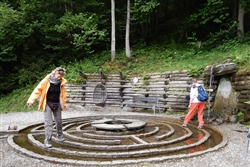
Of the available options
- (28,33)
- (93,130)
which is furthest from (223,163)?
(28,33)

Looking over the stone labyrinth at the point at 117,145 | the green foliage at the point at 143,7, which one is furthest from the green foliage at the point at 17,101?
the green foliage at the point at 143,7

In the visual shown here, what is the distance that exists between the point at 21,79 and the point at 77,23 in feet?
18.8

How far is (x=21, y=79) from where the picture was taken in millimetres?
16328

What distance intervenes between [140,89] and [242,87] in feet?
17.3

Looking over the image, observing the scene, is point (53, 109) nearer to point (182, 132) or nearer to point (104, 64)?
point (182, 132)

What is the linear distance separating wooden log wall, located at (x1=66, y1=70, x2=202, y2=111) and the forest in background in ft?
5.93

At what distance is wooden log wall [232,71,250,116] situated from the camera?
8.38 m

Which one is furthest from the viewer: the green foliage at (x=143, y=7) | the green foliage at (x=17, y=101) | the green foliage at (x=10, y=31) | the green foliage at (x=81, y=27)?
the green foliage at (x=81, y=27)

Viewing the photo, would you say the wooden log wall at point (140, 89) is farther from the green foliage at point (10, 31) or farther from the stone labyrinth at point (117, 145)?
the green foliage at point (10, 31)

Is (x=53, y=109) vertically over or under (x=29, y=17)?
under

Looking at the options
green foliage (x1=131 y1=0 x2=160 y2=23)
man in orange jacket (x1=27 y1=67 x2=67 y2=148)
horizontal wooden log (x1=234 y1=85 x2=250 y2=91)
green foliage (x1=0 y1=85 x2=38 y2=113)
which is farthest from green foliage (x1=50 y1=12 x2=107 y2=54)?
man in orange jacket (x1=27 y1=67 x2=67 y2=148)

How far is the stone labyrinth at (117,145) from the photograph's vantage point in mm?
4832

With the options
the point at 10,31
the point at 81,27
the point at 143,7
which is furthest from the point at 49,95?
the point at 10,31

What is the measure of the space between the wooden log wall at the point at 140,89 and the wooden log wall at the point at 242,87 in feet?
7.12
